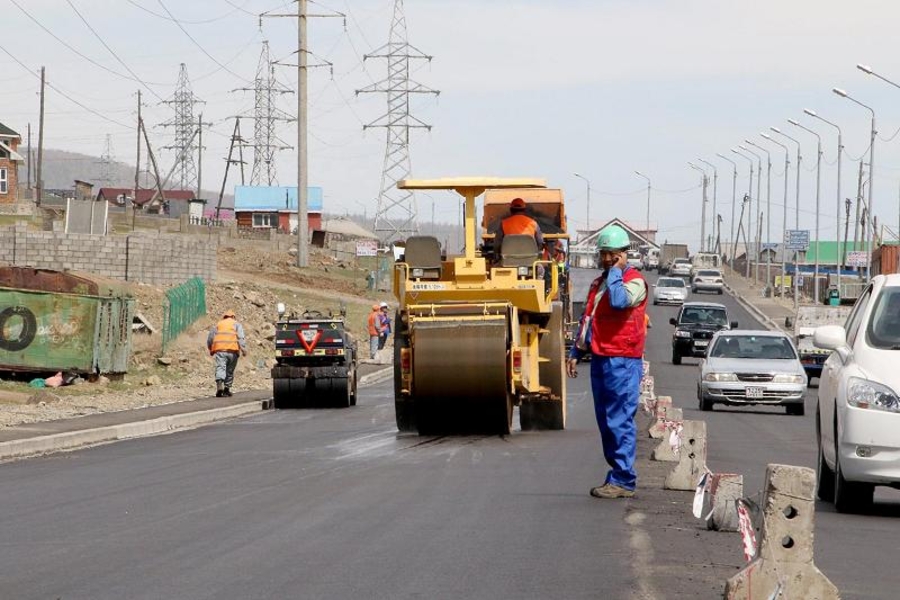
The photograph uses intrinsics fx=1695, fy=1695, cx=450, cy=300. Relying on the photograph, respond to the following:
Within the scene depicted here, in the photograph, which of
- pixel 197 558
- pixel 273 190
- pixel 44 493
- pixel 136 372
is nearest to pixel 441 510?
pixel 197 558

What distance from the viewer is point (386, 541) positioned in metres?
10.9

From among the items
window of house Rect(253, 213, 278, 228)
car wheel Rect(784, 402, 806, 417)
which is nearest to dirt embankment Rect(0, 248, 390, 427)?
car wheel Rect(784, 402, 806, 417)

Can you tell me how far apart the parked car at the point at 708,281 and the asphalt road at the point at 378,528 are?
80852 millimetres

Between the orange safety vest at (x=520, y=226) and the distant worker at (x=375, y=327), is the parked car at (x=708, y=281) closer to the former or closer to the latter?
the distant worker at (x=375, y=327)

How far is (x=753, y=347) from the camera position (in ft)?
107

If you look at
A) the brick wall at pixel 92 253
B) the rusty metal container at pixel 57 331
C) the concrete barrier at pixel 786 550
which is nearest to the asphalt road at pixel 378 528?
the concrete barrier at pixel 786 550

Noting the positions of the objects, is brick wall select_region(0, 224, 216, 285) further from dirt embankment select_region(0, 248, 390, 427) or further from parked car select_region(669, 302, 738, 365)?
parked car select_region(669, 302, 738, 365)

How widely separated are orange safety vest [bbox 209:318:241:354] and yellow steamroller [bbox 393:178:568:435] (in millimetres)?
10988

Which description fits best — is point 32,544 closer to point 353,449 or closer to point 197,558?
point 197,558

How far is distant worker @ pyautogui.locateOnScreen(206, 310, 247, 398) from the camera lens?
1314 inches

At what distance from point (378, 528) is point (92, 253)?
43.5 m

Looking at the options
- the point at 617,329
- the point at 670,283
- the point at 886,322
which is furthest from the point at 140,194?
the point at 886,322

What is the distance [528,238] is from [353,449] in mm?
3738

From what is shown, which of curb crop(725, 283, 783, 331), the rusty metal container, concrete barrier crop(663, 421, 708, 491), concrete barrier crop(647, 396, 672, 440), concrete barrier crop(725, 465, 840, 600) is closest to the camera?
concrete barrier crop(725, 465, 840, 600)
